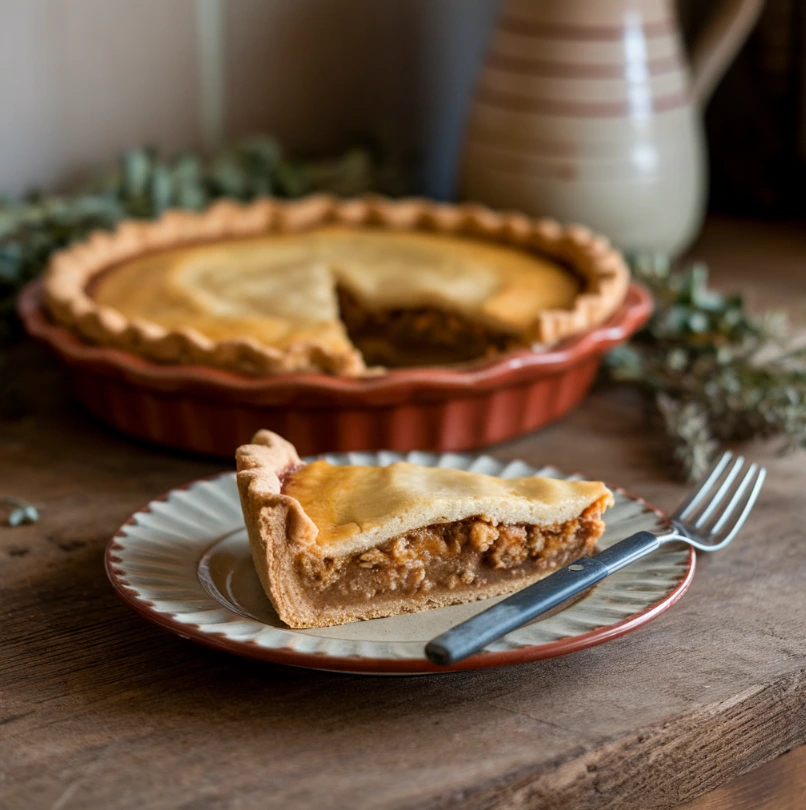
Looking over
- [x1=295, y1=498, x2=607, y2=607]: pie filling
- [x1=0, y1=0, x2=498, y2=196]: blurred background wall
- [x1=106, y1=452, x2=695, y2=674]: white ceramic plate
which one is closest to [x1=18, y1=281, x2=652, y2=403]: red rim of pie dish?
[x1=106, y1=452, x2=695, y2=674]: white ceramic plate

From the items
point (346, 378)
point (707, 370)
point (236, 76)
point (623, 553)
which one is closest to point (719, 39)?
point (707, 370)

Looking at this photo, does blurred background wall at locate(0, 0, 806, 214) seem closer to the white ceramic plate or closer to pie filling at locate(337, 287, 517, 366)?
pie filling at locate(337, 287, 517, 366)

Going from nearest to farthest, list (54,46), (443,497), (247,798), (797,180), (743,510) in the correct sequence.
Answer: (247,798) → (443,497) → (743,510) → (54,46) → (797,180)

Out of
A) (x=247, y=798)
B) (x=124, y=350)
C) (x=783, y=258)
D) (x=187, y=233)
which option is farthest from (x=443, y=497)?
(x=783, y=258)

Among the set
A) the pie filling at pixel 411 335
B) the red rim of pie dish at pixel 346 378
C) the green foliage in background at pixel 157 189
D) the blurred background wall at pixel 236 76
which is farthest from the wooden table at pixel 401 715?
the blurred background wall at pixel 236 76

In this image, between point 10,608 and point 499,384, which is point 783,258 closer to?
point 499,384

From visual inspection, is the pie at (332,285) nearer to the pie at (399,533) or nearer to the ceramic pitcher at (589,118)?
the ceramic pitcher at (589,118)

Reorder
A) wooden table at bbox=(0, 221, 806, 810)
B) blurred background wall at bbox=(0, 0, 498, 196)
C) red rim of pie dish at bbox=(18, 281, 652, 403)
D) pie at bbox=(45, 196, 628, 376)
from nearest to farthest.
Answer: wooden table at bbox=(0, 221, 806, 810)
red rim of pie dish at bbox=(18, 281, 652, 403)
pie at bbox=(45, 196, 628, 376)
blurred background wall at bbox=(0, 0, 498, 196)
